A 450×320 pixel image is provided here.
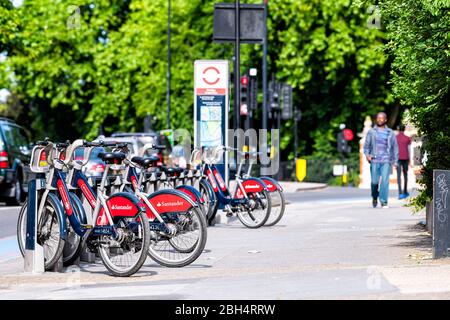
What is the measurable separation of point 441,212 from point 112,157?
10.8 ft

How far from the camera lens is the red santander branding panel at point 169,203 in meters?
12.5

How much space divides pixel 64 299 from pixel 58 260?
2585mm

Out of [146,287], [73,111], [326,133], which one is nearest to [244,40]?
[146,287]

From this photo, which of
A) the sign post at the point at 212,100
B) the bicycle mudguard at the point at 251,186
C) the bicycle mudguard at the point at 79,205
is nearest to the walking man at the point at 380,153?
the sign post at the point at 212,100

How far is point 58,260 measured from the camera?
12227mm

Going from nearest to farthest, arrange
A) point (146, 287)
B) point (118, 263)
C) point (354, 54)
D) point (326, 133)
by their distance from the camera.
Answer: point (146, 287) < point (118, 263) < point (354, 54) < point (326, 133)

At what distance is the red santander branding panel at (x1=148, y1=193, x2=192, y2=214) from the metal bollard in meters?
1.16

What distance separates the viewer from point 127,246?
11695 millimetres

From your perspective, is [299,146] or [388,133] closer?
[388,133]

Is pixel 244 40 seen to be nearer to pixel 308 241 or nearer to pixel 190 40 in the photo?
pixel 308 241

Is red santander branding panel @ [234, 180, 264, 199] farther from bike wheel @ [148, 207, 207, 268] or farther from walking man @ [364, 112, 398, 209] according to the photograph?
bike wheel @ [148, 207, 207, 268]

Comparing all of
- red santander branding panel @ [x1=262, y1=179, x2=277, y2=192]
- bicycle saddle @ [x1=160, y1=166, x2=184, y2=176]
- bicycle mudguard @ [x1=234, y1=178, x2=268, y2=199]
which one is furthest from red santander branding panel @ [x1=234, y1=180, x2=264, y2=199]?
bicycle saddle @ [x1=160, y1=166, x2=184, y2=176]

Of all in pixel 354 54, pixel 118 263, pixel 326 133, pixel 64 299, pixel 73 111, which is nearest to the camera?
pixel 64 299

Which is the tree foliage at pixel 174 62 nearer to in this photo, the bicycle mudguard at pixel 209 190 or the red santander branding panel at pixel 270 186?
the red santander branding panel at pixel 270 186
